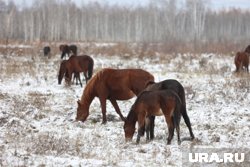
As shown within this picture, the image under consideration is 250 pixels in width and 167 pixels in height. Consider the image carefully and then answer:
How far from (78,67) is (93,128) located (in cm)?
823

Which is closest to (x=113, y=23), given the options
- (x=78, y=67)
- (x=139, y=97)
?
(x=78, y=67)

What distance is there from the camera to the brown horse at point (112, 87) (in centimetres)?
1148

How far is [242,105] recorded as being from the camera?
13773 millimetres

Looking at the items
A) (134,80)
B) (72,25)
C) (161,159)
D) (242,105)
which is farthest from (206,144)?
(72,25)

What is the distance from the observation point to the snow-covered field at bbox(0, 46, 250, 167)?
782 cm

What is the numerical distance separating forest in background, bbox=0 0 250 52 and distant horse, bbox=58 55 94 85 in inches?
2023

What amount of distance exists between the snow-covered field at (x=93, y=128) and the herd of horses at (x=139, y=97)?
29 cm

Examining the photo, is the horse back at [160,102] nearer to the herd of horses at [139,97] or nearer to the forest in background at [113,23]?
the herd of horses at [139,97]

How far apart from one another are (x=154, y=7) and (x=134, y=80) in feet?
255

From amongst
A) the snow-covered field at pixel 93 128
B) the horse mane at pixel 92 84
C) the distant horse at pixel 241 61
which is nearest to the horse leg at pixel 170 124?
the snow-covered field at pixel 93 128

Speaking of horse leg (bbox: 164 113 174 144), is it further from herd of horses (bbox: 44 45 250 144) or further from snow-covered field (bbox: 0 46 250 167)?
snow-covered field (bbox: 0 46 250 167)

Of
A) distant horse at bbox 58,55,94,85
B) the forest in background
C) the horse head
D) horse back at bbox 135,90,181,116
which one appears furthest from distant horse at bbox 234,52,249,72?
the forest in background

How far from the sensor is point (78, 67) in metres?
18.9

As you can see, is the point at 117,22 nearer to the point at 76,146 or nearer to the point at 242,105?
the point at 242,105
